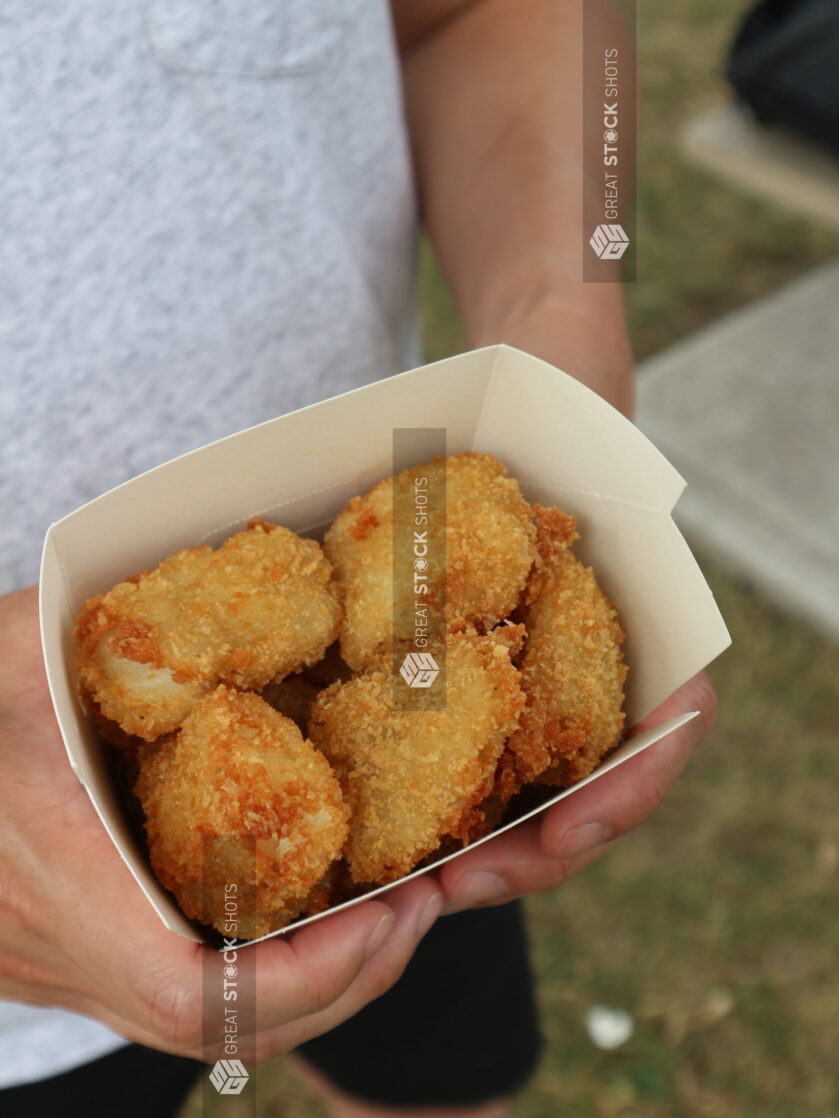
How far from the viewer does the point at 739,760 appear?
2.56 m

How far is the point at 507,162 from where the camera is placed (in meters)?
1.48

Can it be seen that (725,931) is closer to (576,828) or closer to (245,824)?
(576,828)

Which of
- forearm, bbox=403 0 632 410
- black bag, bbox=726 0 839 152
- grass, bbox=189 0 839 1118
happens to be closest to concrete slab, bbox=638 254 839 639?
grass, bbox=189 0 839 1118

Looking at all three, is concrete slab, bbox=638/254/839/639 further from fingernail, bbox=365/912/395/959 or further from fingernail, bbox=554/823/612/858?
fingernail, bbox=365/912/395/959

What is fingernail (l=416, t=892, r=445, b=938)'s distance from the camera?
36.5 inches

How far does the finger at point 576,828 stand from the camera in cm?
96

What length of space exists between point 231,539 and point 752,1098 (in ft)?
5.77

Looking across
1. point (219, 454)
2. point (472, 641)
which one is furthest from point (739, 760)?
point (219, 454)

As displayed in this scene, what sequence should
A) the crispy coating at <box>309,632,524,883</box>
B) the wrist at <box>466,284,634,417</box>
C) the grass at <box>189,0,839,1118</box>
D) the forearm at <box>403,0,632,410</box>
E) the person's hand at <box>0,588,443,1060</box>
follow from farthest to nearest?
1. the grass at <box>189,0,839,1118</box>
2. the forearm at <box>403,0,632,410</box>
3. the wrist at <box>466,284,634,417</box>
4. the crispy coating at <box>309,632,524,883</box>
5. the person's hand at <box>0,588,443,1060</box>

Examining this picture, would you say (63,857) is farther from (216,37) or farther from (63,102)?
(216,37)

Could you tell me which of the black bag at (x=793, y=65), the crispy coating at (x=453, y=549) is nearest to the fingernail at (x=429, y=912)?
the crispy coating at (x=453, y=549)

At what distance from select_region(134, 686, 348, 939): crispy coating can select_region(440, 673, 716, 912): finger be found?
0.48 ft

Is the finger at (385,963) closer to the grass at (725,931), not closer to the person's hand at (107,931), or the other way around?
the person's hand at (107,931)

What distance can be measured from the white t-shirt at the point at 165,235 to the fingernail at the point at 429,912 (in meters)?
0.55
